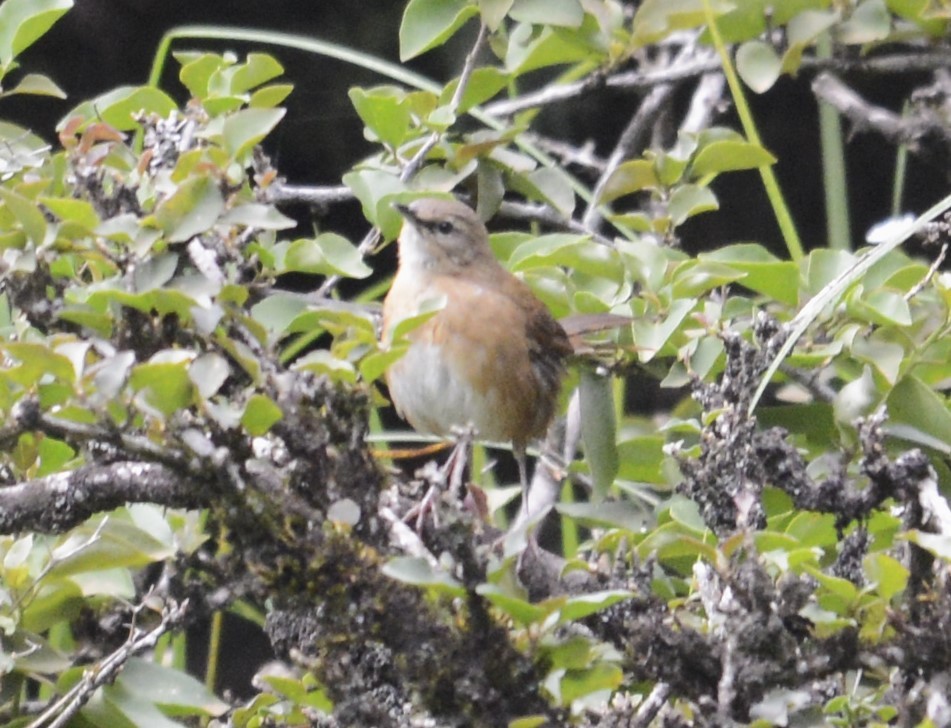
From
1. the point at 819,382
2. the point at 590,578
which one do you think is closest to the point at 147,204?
the point at 590,578

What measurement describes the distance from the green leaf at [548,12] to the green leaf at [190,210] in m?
0.80

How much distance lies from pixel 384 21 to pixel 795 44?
1.54 meters

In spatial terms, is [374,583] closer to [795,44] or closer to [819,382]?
[819,382]

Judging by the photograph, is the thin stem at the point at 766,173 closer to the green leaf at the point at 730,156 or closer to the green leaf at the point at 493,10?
the green leaf at the point at 730,156

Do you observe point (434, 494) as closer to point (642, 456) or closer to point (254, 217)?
point (254, 217)

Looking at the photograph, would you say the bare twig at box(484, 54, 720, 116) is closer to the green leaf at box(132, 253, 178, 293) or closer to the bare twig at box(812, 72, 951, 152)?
the bare twig at box(812, 72, 951, 152)

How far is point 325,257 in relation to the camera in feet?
5.74

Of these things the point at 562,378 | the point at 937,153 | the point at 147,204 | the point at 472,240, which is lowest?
the point at 562,378

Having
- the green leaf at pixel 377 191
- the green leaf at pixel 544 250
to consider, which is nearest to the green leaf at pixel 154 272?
the green leaf at pixel 377 191

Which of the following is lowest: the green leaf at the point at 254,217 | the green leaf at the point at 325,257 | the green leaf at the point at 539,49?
the green leaf at the point at 325,257

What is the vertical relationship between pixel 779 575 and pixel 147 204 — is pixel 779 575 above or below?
below

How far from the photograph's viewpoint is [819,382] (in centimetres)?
203

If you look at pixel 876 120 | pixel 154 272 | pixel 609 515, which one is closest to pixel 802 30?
pixel 876 120

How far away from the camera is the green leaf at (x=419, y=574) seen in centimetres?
123
